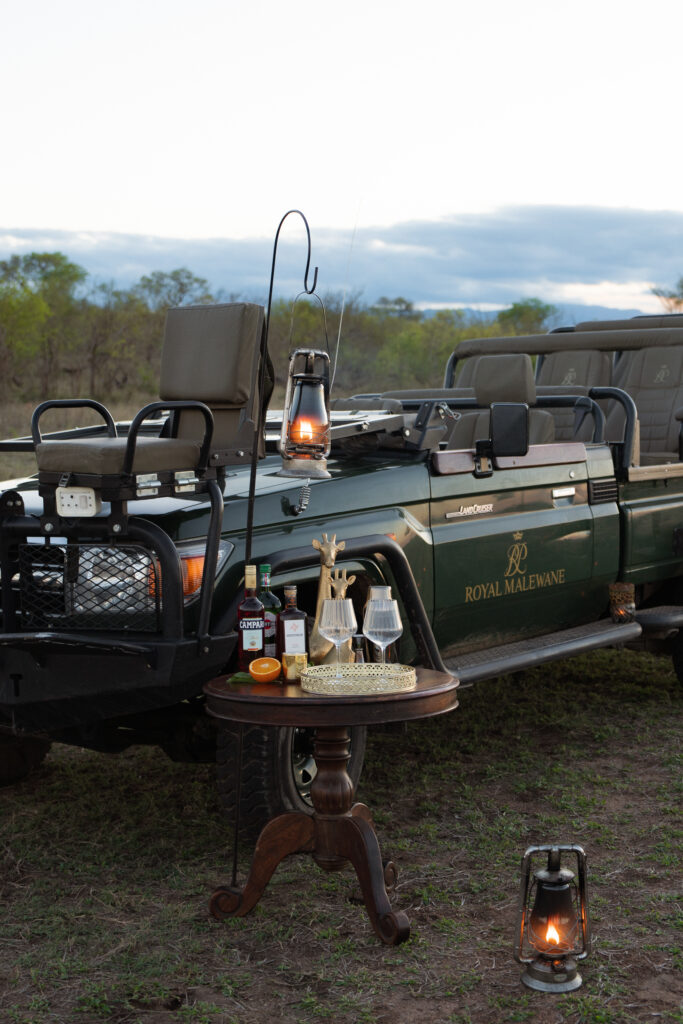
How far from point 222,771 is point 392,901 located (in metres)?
0.80

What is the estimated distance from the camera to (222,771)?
4.43m

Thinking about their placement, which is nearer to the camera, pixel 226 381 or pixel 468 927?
pixel 468 927

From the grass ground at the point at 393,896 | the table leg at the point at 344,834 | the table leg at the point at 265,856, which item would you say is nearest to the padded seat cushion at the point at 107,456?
the table leg at the point at 344,834

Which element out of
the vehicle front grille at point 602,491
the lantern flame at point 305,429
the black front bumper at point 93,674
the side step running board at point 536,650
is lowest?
the side step running board at point 536,650

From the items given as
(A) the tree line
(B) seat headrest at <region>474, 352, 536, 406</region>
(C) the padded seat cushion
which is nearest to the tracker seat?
(C) the padded seat cushion

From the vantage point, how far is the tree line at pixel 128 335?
93.0 ft

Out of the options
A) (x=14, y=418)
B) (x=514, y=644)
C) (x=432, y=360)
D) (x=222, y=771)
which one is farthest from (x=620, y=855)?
(x=432, y=360)

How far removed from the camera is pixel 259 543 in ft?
14.5

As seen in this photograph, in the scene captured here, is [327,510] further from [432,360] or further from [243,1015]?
[432,360]

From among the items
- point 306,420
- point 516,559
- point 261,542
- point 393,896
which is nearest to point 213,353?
point 306,420

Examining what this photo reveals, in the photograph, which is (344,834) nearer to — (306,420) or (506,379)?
(306,420)

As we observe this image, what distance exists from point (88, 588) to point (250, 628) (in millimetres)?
675

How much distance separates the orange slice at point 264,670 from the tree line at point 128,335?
18.2 meters

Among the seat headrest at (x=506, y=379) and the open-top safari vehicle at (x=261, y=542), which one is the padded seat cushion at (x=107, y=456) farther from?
the seat headrest at (x=506, y=379)
